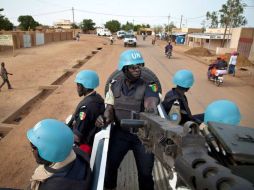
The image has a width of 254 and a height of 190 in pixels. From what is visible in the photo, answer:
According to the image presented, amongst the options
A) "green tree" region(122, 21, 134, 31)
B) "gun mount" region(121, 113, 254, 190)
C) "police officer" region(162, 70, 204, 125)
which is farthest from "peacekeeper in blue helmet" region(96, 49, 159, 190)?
"green tree" region(122, 21, 134, 31)

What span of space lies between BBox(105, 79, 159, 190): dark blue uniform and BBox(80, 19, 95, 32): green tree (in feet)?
313

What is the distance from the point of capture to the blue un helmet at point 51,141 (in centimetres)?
197

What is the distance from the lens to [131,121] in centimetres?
173

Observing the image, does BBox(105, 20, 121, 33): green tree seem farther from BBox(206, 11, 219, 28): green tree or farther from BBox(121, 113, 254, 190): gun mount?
BBox(121, 113, 254, 190): gun mount

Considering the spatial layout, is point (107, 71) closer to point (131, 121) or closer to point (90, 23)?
point (131, 121)

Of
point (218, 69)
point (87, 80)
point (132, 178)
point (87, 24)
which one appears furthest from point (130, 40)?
point (87, 24)

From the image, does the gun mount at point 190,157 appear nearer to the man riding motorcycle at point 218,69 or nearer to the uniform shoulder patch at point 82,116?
the uniform shoulder patch at point 82,116

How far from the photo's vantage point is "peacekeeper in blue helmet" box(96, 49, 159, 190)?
9.96 ft

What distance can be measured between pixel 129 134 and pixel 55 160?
4.10ft

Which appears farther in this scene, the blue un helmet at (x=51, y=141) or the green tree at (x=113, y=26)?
the green tree at (x=113, y=26)

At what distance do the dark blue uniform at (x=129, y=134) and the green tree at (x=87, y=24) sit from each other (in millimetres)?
95301

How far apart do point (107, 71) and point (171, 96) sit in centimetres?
1194

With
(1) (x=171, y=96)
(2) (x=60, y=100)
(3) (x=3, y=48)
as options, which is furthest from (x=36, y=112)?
(3) (x=3, y=48)

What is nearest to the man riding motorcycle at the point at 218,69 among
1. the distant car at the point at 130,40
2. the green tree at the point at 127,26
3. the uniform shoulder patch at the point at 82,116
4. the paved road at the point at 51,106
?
the paved road at the point at 51,106
